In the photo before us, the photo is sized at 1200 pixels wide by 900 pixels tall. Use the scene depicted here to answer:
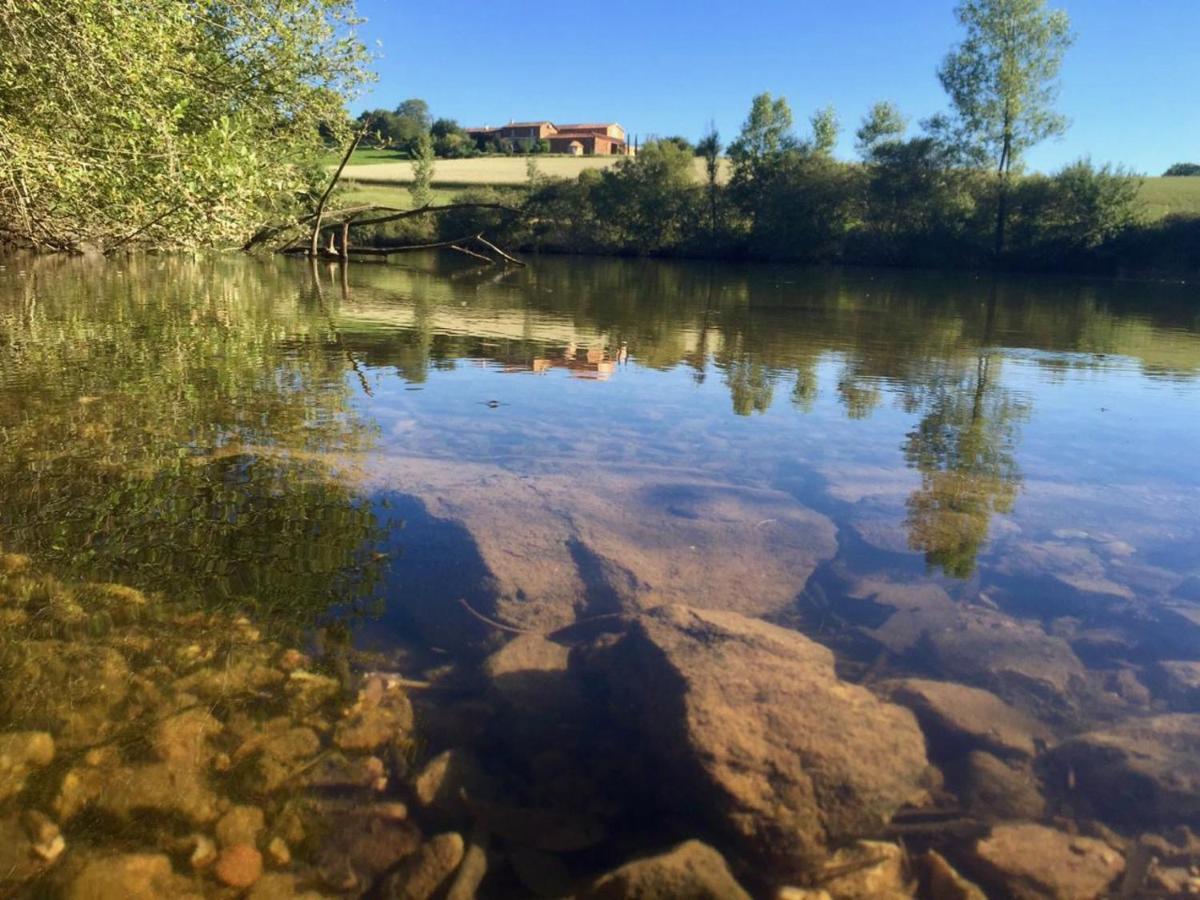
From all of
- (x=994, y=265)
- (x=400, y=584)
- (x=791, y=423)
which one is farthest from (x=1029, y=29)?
(x=400, y=584)

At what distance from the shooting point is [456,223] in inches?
2628

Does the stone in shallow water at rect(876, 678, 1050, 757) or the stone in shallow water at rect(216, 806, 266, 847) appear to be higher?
the stone in shallow water at rect(876, 678, 1050, 757)

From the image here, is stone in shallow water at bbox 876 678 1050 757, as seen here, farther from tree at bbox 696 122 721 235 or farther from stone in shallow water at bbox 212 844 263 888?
tree at bbox 696 122 721 235

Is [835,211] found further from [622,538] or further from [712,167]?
[622,538]

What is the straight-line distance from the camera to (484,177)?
263 feet

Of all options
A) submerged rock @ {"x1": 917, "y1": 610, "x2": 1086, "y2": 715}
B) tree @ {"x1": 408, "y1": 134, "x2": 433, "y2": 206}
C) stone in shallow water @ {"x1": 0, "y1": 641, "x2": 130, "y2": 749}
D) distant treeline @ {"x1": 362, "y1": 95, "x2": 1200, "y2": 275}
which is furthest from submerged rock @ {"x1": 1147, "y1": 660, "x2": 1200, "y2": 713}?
tree @ {"x1": 408, "y1": 134, "x2": 433, "y2": 206}

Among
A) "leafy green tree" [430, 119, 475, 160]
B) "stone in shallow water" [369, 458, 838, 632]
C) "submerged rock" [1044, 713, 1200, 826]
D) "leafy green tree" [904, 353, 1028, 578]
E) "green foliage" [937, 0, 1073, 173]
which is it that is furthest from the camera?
"leafy green tree" [430, 119, 475, 160]

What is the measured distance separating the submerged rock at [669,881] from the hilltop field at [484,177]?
56882 mm

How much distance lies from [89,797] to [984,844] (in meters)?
2.92

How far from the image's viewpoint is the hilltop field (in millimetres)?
53975

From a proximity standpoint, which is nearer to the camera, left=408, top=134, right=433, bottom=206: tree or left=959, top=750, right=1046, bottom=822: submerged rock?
left=959, top=750, right=1046, bottom=822: submerged rock

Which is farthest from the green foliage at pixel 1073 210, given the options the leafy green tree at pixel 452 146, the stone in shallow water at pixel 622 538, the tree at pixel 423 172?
the leafy green tree at pixel 452 146

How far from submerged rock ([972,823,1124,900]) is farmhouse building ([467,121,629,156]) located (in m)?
142

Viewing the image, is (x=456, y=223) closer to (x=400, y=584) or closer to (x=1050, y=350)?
(x=1050, y=350)
